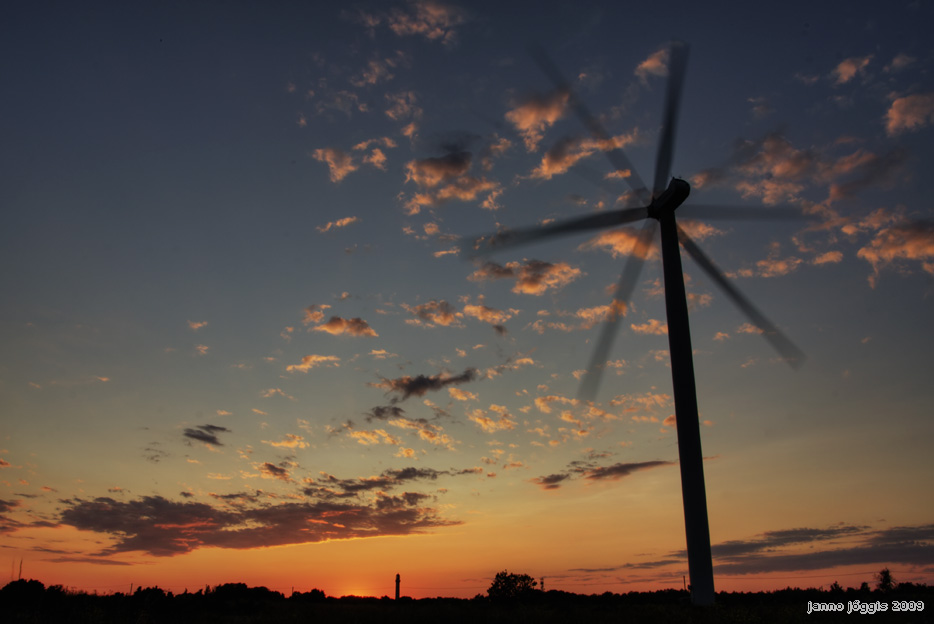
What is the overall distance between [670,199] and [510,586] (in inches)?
1686

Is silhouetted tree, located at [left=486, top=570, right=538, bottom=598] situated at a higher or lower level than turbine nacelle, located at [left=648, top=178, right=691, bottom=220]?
lower

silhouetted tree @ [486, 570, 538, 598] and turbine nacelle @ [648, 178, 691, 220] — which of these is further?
silhouetted tree @ [486, 570, 538, 598]

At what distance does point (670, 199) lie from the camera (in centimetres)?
3803

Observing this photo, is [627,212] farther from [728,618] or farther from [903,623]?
[903,623]

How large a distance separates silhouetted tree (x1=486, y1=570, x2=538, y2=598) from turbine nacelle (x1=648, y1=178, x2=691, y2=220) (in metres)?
40.8

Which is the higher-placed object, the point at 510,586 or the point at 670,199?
the point at 670,199

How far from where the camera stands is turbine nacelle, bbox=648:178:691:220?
124 feet

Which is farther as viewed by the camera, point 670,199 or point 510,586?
point 510,586

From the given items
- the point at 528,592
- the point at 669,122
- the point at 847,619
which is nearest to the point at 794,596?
the point at 528,592

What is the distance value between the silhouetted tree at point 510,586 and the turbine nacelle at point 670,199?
4078cm

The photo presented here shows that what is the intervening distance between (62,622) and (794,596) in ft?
234

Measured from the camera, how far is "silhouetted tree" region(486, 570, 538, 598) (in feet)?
193

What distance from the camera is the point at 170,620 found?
3047 cm

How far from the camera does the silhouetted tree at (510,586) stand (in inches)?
2317
